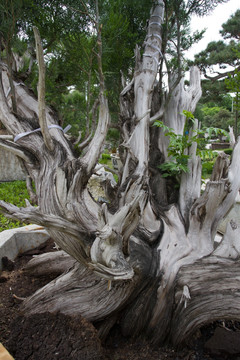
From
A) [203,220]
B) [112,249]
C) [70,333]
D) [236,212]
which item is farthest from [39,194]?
[236,212]

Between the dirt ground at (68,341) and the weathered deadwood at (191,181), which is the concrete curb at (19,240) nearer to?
the dirt ground at (68,341)

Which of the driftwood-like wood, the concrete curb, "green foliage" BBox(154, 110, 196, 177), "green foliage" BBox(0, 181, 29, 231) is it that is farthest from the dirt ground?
"green foliage" BBox(0, 181, 29, 231)

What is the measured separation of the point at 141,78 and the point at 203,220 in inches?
56.9

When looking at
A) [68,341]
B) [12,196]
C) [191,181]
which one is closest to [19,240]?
[68,341]

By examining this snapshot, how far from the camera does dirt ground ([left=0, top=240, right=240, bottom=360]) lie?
1.28m

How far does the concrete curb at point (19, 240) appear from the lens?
88.5 inches

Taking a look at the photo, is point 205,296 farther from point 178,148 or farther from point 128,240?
point 178,148

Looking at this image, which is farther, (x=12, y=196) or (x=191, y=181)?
(x=12, y=196)

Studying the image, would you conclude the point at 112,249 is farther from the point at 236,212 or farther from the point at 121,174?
the point at 236,212

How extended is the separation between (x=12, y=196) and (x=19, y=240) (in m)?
2.37

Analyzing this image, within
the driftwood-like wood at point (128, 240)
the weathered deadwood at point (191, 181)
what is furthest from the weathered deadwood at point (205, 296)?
the weathered deadwood at point (191, 181)

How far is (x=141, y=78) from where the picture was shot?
100.0 inches

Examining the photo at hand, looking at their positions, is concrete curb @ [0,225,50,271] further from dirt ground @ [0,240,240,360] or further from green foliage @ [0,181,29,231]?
green foliage @ [0,181,29,231]

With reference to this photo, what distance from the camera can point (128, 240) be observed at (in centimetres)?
149
